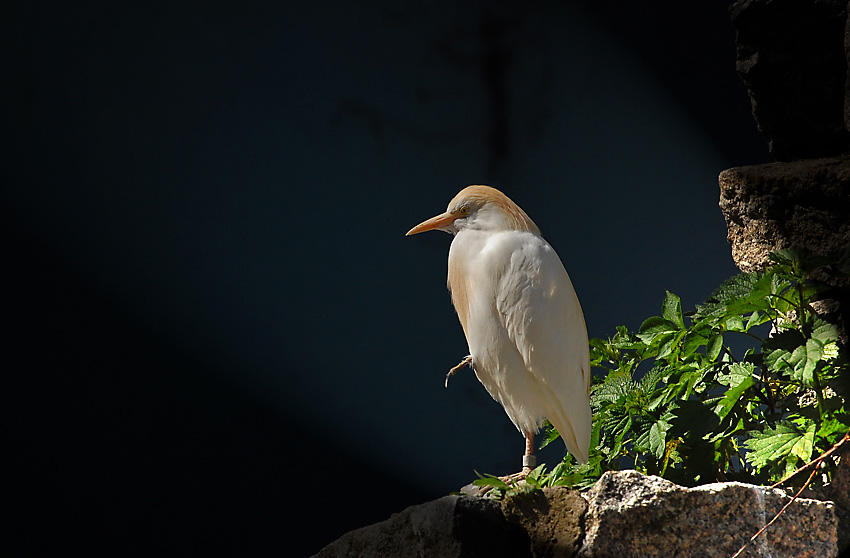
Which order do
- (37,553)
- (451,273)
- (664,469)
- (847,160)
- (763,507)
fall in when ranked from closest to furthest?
(763,507) < (664,469) < (847,160) < (451,273) < (37,553)

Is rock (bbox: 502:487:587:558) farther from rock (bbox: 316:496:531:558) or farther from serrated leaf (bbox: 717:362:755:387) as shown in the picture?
serrated leaf (bbox: 717:362:755:387)

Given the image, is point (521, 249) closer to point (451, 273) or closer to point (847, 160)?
point (451, 273)

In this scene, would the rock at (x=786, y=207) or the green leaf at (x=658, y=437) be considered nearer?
the green leaf at (x=658, y=437)

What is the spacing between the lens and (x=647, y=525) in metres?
1.04

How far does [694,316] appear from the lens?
4.34 ft

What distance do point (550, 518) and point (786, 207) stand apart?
0.77 metres

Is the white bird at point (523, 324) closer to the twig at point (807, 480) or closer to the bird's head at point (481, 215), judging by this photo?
the bird's head at point (481, 215)

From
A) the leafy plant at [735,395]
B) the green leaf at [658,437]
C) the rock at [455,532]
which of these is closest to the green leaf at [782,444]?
the leafy plant at [735,395]

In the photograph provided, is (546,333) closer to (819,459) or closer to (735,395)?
(735,395)

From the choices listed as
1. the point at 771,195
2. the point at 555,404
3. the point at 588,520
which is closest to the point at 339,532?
the point at 555,404

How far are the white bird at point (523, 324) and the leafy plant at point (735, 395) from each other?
0.25 feet

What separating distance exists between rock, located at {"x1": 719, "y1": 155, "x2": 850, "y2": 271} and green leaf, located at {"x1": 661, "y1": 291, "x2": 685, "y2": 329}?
0.81 ft

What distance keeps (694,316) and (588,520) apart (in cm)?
44

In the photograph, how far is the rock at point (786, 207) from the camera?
4.51 feet
